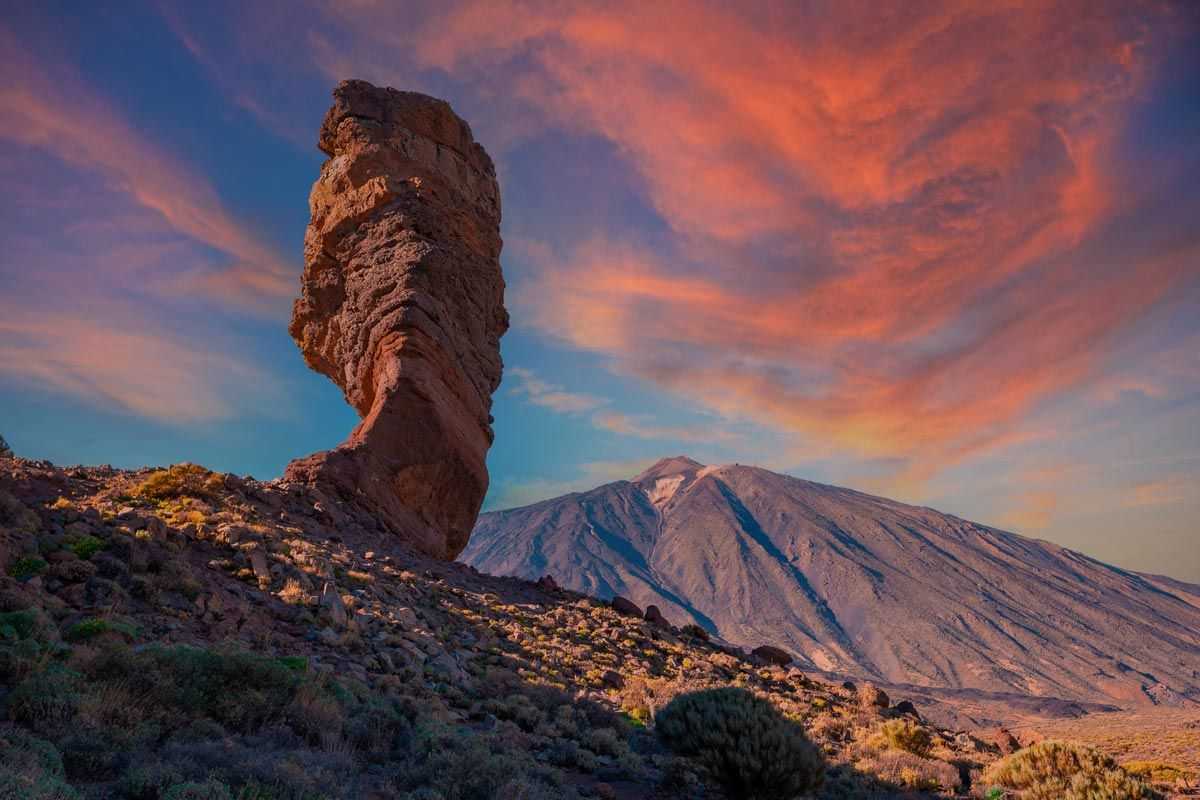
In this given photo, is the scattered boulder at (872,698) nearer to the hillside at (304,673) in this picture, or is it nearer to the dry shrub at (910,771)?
the hillside at (304,673)

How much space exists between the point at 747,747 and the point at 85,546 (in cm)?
1160

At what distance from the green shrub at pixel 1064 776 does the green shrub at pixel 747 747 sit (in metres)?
3.40

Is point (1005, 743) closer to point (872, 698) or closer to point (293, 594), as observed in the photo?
point (872, 698)

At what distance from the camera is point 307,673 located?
28.7ft

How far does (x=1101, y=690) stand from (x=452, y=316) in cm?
15806

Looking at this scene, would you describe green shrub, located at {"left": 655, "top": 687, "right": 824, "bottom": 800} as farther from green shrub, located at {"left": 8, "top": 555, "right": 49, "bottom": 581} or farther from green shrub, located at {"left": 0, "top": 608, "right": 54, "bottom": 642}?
green shrub, located at {"left": 8, "top": 555, "right": 49, "bottom": 581}

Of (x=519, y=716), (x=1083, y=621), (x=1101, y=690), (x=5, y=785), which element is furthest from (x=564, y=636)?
(x=1083, y=621)

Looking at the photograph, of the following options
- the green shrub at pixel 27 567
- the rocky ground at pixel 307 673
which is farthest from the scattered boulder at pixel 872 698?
the green shrub at pixel 27 567

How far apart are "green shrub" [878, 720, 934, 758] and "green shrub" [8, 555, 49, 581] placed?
53.1 ft

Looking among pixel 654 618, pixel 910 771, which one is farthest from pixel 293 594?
pixel 654 618

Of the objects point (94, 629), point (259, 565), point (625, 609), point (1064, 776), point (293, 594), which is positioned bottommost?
point (1064, 776)

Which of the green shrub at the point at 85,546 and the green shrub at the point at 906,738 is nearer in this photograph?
the green shrub at the point at 85,546

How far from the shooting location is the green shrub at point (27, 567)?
30.5ft

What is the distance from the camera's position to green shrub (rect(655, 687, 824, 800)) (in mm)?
8938
